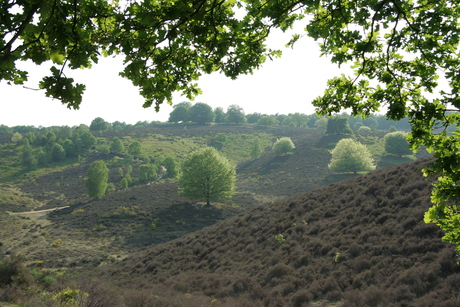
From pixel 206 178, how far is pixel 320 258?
27695 millimetres

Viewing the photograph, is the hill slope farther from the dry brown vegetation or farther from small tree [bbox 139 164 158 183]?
small tree [bbox 139 164 158 183]

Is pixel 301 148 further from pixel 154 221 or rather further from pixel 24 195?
pixel 24 195

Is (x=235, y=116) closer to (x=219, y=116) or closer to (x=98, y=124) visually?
(x=219, y=116)

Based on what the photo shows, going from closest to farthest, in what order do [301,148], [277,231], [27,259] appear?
1. [277,231]
2. [27,259]
3. [301,148]

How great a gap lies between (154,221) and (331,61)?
102ft

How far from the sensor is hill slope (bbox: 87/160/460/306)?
25.6ft

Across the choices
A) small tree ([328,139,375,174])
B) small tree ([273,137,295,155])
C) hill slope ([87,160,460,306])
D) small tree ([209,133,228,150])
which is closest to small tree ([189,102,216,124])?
small tree ([209,133,228,150])

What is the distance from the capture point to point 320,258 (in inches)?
428

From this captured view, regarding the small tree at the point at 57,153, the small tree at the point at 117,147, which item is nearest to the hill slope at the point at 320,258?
the small tree at the point at 117,147

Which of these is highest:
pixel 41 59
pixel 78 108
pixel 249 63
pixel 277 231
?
pixel 249 63

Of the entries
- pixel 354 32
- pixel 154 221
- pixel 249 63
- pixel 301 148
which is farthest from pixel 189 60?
pixel 301 148

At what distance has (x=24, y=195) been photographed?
157 feet

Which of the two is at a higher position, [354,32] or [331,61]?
[354,32]

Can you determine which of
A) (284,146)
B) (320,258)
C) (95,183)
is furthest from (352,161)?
(95,183)
